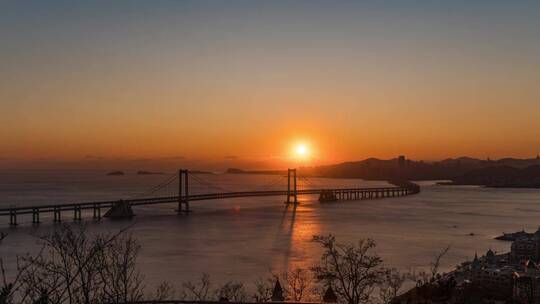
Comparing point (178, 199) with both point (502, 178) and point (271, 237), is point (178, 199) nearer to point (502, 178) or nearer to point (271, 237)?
point (271, 237)

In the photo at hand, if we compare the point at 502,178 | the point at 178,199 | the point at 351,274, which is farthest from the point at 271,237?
the point at 502,178

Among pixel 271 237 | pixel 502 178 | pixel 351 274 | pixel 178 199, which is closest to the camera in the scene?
pixel 351 274

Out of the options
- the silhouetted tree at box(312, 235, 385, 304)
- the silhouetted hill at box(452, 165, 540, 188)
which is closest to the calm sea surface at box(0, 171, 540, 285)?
the silhouetted tree at box(312, 235, 385, 304)

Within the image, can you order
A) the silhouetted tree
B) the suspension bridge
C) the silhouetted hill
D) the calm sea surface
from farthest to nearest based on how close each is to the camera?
1. the silhouetted hill
2. the suspension bridge
3. the calm sea surface
4. the silhouetted tree

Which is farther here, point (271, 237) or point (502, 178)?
point (502, 178)

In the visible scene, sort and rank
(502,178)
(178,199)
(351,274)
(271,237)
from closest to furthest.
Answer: (351,274) → (271,237) → (178,199) → (502,178)

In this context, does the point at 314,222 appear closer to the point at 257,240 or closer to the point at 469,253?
the point at 257,240

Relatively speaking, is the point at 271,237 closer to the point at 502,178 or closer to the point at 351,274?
the point at 351,274

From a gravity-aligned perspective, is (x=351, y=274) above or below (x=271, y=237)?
above

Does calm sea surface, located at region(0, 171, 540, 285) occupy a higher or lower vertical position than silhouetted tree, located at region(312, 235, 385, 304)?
lower

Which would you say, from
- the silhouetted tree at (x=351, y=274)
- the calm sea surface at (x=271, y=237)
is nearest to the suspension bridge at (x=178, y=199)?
the calm sea surface at (x=271, y=237)

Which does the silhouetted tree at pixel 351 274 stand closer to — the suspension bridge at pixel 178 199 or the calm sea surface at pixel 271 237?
the calm sea surface at pixel 271 237

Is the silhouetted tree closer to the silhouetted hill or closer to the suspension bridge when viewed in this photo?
the suspension bridge
